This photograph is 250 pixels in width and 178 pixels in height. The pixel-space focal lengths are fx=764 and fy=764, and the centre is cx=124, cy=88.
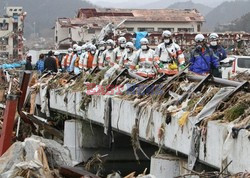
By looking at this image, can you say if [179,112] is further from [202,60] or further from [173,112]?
[202,60]

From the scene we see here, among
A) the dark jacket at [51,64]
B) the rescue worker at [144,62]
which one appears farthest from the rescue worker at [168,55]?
the dark jacket at [51,64]

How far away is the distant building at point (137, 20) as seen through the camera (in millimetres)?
75750

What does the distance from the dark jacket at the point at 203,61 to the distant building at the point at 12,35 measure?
6699cm

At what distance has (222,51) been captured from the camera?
51.8 ft

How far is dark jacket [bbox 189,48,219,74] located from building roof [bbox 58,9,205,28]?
193 feet

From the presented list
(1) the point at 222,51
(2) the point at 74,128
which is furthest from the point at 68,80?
(1) the point at 222,51

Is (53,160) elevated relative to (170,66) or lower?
lower

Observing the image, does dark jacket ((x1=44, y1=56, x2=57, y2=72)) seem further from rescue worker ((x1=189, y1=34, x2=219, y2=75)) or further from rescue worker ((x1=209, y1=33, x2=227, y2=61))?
rescue worker ((x1=189, y1=34, x2=219, y2=75))

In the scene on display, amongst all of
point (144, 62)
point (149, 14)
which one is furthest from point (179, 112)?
point (149, 14)

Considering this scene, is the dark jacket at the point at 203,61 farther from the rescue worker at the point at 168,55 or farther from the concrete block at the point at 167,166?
the concrete block at the point at 167,166

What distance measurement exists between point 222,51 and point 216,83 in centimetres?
409

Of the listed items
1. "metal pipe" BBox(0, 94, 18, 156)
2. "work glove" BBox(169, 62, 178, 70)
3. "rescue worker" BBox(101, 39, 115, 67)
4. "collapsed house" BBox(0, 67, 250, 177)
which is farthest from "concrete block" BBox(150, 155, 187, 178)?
"rescue worker" BBox(101, 39, 115, 67)

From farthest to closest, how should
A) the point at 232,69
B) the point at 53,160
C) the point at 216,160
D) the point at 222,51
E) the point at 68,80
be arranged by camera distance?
1. the point at 232,69
2. the point at 68,80
3. the point at 222,51
4. the point at 53,160
5. the point at 216,160

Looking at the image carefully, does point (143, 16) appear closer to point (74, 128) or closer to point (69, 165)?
point (74, 128)
